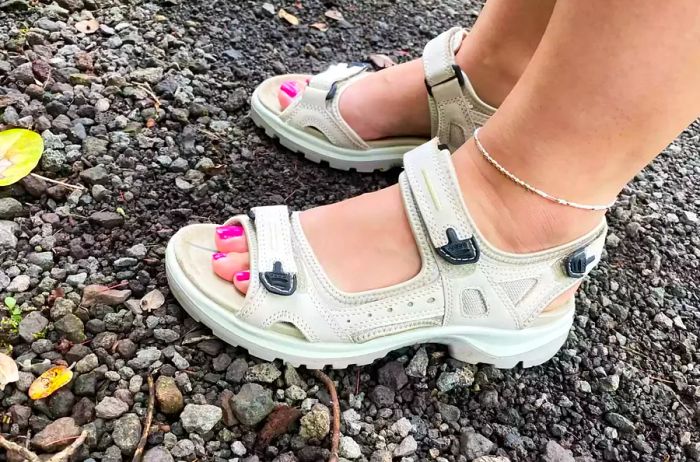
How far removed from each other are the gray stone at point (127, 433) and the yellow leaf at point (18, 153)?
55 centimetres

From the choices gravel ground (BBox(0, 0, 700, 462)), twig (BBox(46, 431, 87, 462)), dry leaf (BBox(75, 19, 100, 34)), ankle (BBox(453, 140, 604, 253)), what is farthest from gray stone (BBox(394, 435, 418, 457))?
dry leaf (BBox(75, 19, 100, 34))

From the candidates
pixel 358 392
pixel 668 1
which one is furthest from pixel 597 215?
pixel 358 392

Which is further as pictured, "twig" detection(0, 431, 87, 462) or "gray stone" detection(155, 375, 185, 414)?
"gray stone" detection(155, 375, 185, 414)

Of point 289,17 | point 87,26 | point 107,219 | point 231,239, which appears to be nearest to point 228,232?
point 231,239

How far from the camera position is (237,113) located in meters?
1.58

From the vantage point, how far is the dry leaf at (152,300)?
3.71 ft

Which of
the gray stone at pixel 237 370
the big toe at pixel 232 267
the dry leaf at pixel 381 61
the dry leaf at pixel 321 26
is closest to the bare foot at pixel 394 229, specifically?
the big toe at pixel 232 267

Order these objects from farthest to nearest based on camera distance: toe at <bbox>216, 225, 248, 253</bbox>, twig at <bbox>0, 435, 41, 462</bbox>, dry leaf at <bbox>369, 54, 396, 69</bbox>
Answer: dry leaf at <bbox>369, 54, 396, 69</bbox>
toe at <bbox>216, 225, 248, 253</bbox>
twig at <bbox>0, 435, 41, 462</bbox>

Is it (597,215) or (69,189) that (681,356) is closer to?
(597,215)

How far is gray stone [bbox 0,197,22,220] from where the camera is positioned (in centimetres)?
123

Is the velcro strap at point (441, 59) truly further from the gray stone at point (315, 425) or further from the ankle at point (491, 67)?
the gray stone at point (315, 425)

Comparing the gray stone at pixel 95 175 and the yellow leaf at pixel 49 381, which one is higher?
the gray stone at pixel 95 175

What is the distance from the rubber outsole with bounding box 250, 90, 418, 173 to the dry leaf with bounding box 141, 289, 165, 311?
0.48 metres

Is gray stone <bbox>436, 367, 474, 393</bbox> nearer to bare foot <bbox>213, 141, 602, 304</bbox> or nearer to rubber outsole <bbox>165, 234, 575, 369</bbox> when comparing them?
rubber outsole <bbox>165, 234, 575, 369</bbox>
